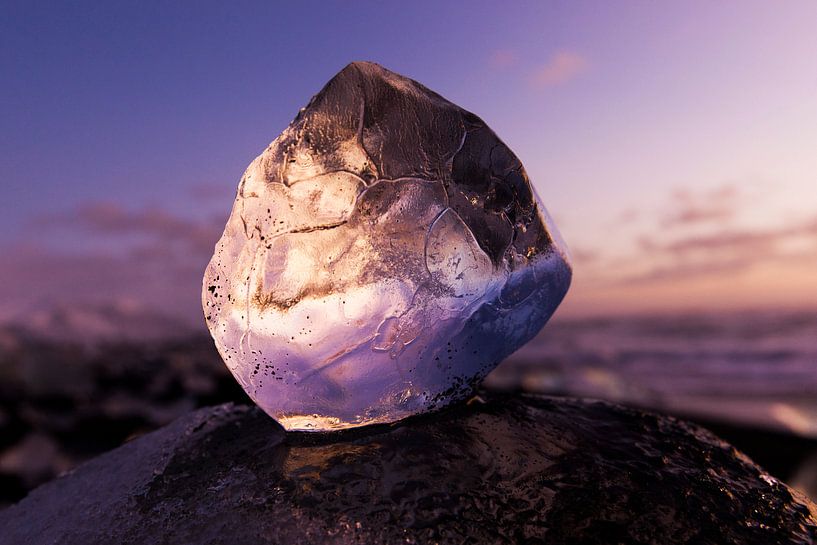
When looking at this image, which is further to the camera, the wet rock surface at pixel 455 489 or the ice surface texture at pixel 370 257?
the ice surface texture at pixel 370 257

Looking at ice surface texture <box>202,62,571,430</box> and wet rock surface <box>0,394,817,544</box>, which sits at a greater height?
ice surface texture <box>202,62,571,430</box>

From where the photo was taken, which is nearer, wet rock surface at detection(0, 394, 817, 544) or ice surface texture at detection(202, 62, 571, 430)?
wet rock surface at detection(0, 394, 817, 544)

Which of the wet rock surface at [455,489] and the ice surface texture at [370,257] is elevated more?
the ice surface texture at [370,257]

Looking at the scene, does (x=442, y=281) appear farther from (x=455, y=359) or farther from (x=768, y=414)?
(x=768, y=414)

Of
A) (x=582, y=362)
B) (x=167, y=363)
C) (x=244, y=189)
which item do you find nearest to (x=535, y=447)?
(x=244, y=189)

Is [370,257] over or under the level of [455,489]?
over
